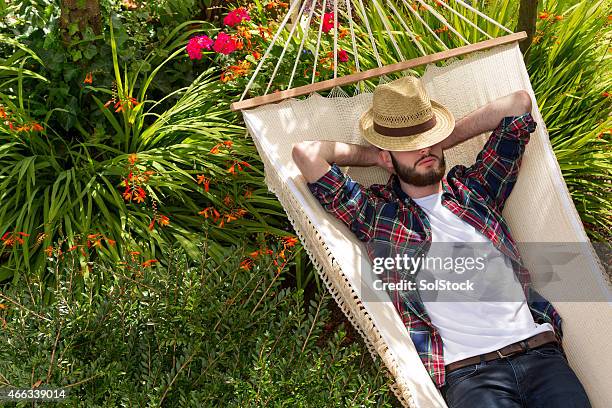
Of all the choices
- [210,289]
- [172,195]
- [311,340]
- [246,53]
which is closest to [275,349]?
[311,340]

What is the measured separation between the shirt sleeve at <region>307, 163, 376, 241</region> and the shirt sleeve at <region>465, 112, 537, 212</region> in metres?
0.41

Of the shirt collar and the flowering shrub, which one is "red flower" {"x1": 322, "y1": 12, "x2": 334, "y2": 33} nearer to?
the flowering shrub

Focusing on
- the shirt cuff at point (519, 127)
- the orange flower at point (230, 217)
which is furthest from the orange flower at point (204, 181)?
the shirt cuff at point (519, 127)

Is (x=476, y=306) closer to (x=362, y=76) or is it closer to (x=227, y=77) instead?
(x=362, y=76)

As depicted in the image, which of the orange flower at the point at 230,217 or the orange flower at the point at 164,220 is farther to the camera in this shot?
the orange flower at the point at 230,217

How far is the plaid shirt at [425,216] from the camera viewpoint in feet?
7.80

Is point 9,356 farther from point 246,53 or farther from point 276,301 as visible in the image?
point 246,53

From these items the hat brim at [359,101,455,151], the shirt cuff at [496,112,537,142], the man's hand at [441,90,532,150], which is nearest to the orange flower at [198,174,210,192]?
the hat brim at [359,101,455,151]

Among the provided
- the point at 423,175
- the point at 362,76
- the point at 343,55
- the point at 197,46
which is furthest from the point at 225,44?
the point at 423,175

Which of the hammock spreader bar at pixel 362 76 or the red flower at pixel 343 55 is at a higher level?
the hammock spreader bar at pixel 362 76

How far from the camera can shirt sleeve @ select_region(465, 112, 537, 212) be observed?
2.54 metres

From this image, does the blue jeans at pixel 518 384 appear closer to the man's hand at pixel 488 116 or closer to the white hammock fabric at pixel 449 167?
the white hammock fabric at pixel 449 167

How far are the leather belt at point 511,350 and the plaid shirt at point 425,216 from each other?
53 millimetres

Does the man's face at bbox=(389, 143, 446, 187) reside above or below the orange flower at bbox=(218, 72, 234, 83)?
below
